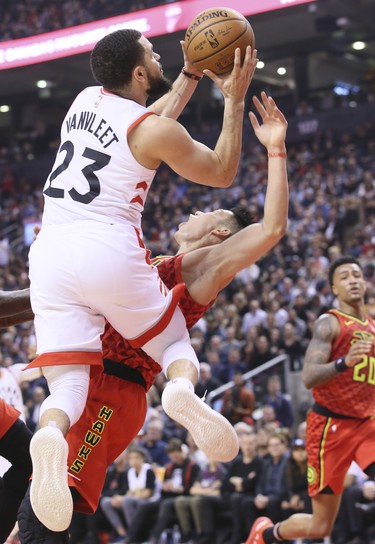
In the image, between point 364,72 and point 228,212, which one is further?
point 364,72

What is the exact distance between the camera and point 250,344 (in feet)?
45.3

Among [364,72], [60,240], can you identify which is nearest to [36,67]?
[364,72]

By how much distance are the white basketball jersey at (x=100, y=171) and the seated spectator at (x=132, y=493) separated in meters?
6.90

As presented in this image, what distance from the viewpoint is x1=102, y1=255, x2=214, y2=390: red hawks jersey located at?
468cm

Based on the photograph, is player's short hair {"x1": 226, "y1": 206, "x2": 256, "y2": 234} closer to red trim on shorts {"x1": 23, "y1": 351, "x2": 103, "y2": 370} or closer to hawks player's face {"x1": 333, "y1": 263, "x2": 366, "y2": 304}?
red trim on shorts {"x1": 23, "y1": 351, "x2": 103, "y2": 370}

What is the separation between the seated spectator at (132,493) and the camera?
1076 cm

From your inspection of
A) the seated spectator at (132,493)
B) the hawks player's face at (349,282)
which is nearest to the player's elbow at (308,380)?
the hawks player's face at (349,282)

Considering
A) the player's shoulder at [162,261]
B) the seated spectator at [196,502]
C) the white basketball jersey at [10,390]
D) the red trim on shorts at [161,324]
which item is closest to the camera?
the red trim on shorts at [161,324]

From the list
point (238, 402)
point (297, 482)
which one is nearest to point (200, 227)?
point (297, 482)

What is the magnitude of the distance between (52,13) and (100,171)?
22982mm

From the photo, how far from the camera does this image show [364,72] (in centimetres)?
2791

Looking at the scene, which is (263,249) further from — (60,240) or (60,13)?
(60,13)

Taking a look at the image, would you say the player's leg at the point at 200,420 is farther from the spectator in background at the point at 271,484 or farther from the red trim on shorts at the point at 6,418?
the spectator in background at the point at 271,484

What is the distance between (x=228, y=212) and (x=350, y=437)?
2.33 metres
